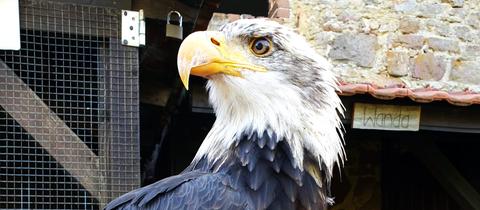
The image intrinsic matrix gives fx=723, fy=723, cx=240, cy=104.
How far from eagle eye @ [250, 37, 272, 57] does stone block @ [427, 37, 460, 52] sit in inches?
162

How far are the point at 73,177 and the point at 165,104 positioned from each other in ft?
5.23

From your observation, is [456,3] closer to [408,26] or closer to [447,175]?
[408,26]

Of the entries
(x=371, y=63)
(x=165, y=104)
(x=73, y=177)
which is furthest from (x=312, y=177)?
(x=371, y=63)

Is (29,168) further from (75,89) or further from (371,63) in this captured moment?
(371,63)

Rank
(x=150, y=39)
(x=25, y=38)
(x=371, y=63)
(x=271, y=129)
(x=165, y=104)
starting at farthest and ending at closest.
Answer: (x=371, y=63) < (x=165, y=104) < (x=150, y=39) < (x=25, y=38) < (x=271, y=129)

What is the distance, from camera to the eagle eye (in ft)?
8.55

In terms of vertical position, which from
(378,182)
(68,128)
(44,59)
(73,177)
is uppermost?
(44,59)

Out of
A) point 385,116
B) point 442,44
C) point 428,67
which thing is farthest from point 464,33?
point 385,116

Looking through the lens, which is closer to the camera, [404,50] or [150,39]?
[150,39]

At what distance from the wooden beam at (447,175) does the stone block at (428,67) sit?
1.24 meters

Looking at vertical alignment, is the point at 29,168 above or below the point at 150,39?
below

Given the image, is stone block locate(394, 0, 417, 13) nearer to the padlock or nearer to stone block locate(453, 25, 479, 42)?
stone block locate(453, 25, 479, 42)

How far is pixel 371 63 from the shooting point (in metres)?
6.27

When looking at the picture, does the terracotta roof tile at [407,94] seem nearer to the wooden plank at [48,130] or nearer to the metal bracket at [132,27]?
the metal bracket at [132,27]
